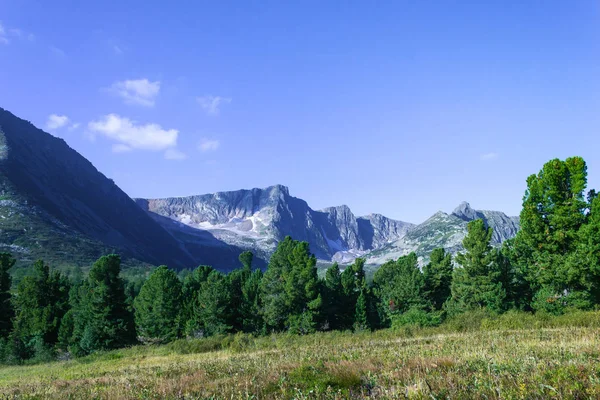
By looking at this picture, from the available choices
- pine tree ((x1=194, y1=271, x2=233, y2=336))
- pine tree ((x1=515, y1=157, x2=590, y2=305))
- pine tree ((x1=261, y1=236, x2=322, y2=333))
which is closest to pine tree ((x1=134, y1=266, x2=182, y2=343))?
pine tree ((x1=194, y1=271, x2=233, y2=336))

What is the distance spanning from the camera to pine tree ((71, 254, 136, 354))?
52.2m

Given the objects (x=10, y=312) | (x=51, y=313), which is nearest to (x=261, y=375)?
(x=51, y=313)

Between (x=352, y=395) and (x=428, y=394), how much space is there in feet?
6.36

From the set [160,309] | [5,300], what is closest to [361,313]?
[160,309]

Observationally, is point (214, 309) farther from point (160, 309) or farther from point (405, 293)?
point (405, 293)

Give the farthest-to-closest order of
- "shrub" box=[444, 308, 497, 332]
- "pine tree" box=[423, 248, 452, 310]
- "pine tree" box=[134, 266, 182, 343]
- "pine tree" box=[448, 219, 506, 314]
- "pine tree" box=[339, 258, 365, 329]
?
1. "pine tree" box=[339, 258, 365, 329]
2. "pine tree" box=[423, 248, 452, 310]
3. "pine tree" box=[134, 266, 182, 343]
4. "pine tree" box=[448, 219, 506, 314]
5. "shrub" box=[444, 308, 497, 332]

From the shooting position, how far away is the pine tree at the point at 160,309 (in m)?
59.1

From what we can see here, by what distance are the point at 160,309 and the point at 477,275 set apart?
47729 millimetres

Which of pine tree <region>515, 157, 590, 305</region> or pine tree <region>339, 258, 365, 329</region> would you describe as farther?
pine tree <region>339, 258, 365, 329</region>

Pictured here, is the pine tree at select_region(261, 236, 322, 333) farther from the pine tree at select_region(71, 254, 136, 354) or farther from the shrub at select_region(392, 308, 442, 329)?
the pine tree at select_region(71, 254, 136, 354)

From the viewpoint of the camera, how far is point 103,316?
177 ft

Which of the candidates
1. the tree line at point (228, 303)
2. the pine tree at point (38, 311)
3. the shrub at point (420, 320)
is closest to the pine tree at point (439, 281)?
the tree line at point (228, 303)

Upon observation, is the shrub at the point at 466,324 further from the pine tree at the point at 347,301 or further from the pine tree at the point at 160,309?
the pine tree at the point at 160,309

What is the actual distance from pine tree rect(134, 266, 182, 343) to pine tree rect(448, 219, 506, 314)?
4203 cm
